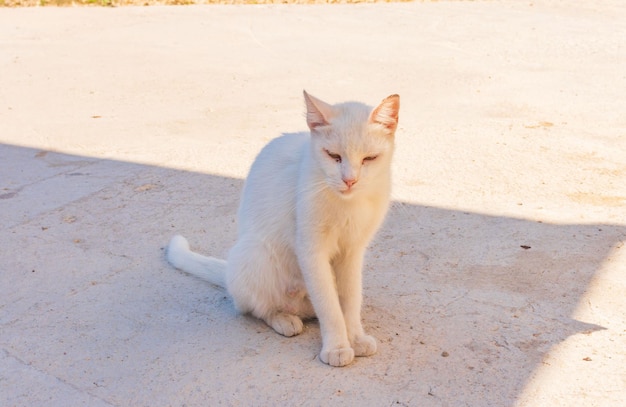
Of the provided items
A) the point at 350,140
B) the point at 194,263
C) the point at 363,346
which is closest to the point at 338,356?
the point at 363,346

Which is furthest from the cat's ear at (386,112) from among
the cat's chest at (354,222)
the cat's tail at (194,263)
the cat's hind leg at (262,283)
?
the cat's tail at (194,263)

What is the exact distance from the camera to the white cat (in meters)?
2.64

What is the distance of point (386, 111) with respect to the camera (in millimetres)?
2629

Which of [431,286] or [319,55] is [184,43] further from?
[431,286]

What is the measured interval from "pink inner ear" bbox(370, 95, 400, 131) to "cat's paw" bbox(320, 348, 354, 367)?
0.84 metres

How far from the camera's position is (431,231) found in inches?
159

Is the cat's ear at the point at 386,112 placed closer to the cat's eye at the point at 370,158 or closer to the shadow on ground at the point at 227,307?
the cat's eye at the point at 370,158

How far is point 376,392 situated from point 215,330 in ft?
2.50

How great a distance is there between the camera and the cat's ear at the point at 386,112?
103 inches

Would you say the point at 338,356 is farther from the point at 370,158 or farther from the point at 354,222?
the point at 370,158

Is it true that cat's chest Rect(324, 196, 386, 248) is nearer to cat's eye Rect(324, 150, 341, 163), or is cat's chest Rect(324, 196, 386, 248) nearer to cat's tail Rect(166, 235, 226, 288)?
cat's eye Rect(324, 150, 341, 163)

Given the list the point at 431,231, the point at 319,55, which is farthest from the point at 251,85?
the point at 431,231

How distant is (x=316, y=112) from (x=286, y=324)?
90 centimetres

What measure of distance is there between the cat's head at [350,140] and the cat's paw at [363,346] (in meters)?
0.61
